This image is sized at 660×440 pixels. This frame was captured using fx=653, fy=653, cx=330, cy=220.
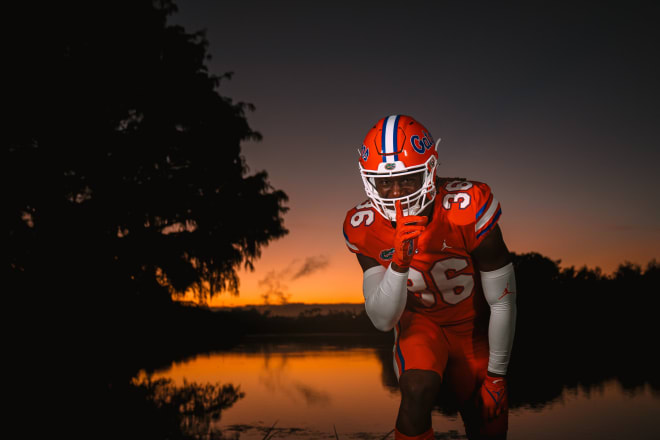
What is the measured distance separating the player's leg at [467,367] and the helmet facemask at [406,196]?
0.96 metres

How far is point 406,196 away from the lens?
13.5 ft

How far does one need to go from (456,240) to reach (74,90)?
18.1m

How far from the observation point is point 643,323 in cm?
2995

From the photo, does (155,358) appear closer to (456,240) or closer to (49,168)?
(49,168)

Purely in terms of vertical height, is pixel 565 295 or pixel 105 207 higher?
pixel 105 207

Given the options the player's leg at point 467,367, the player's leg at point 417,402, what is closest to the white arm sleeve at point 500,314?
the player's leg at point 467,367

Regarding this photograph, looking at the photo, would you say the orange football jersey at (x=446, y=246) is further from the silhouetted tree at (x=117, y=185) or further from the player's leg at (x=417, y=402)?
the silhouetted tree at (x=117, y=185)

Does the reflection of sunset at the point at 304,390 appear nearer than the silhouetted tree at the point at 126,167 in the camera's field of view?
Yes

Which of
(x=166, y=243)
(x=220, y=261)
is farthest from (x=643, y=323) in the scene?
(x=166, y=243)

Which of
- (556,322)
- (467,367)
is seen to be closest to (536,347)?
(556,322)

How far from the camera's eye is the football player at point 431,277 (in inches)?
158

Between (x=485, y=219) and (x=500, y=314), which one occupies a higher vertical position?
(x=485, y=219)

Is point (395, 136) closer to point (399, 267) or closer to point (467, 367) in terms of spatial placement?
point (399, 267)

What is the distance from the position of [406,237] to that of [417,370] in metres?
0.87
